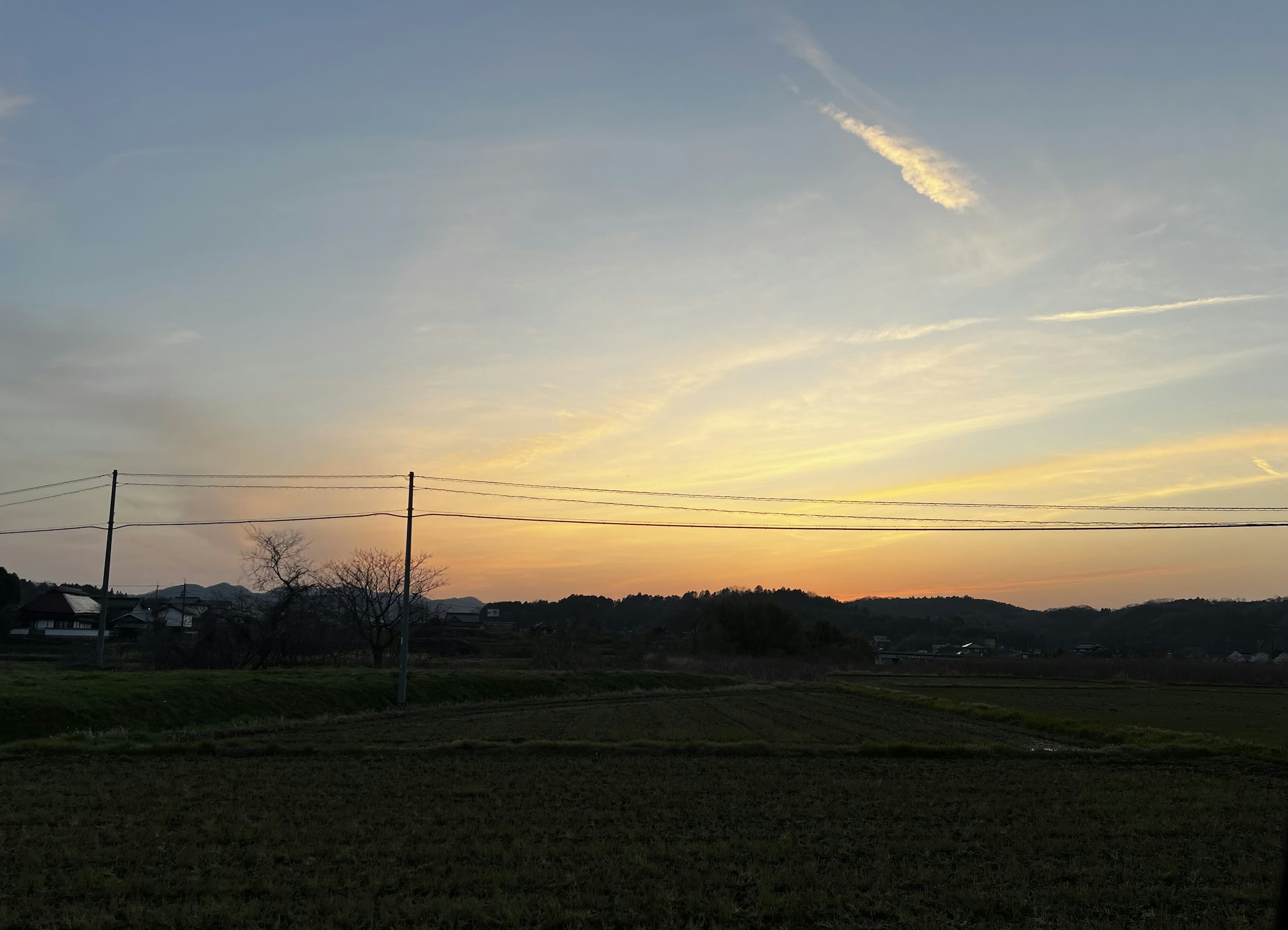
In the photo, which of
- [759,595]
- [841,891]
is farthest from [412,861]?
[759,595]

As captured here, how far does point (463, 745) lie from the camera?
29.0 meters

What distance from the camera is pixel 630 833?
1598 centimetres

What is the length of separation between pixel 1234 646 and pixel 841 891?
21513cm

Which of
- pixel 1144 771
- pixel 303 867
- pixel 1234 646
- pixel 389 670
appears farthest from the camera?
pixel 1234 646

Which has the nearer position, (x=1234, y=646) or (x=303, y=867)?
(x=303, y=867)

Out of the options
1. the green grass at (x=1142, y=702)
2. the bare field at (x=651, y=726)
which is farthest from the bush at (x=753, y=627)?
the bare field at (x=651, y=726)

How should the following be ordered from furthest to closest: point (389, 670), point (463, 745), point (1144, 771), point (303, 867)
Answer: point (389, 670), point (463, 745), point (1144, 771), point (303, 867)

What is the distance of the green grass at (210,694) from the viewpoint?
31.0 meters

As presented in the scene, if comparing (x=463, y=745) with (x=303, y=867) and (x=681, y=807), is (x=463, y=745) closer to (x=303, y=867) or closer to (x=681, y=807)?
(x=681, y=807)

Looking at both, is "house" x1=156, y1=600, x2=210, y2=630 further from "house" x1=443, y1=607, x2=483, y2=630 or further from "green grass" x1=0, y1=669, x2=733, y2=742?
"green grass" x1=0, y1=669, x2=733, y2=742

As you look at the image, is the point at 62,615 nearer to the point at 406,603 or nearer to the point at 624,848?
the point at 406,603

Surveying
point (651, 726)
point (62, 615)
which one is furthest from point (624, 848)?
point (62, 615)

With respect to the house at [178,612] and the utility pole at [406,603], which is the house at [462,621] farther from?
the utility pole at [406,603]

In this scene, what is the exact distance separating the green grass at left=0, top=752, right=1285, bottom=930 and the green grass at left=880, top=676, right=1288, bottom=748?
1973 centimetres
